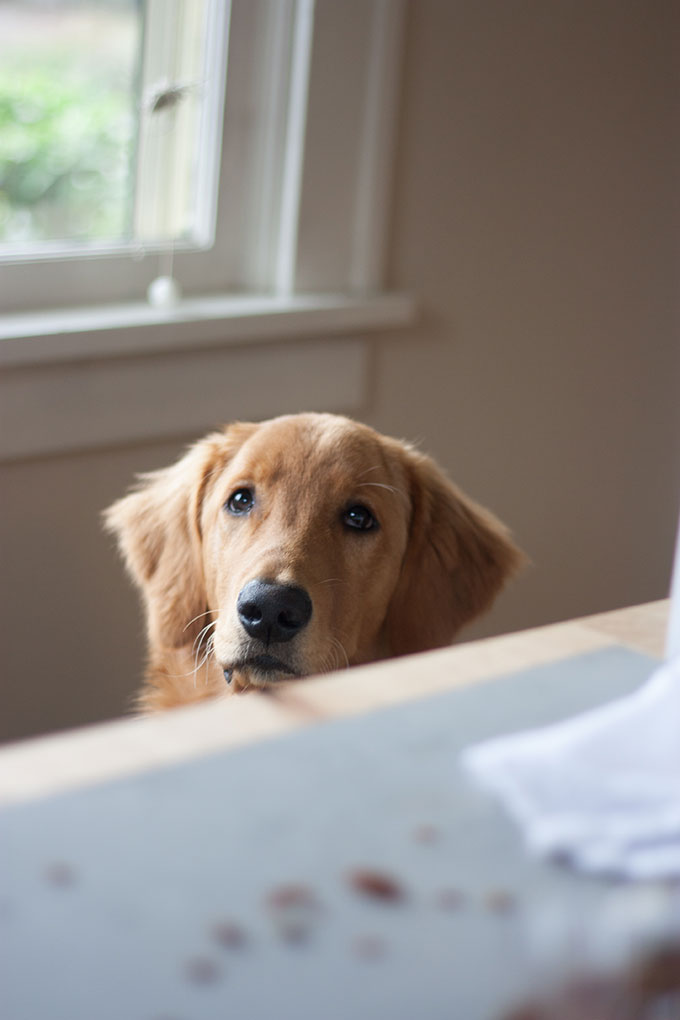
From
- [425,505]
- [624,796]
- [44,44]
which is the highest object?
[44,44]

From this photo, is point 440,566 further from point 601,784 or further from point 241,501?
point 601,784

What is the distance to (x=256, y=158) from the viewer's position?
2221mm

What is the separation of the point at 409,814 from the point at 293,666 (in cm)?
89

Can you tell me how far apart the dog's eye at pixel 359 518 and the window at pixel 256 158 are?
0.78 metres

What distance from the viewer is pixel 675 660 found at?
0.73 metres

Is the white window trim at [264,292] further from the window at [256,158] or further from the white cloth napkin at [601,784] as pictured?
the white cloth napkin at [601,784]

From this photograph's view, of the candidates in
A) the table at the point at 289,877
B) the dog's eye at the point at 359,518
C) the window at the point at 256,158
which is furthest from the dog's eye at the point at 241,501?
the table at the point at 289,877

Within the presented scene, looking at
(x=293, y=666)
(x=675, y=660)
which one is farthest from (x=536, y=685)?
(x=293, y=666)

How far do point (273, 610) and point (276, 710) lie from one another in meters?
0.78

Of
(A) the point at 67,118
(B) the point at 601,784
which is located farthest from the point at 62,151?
(B) the point at 601,784

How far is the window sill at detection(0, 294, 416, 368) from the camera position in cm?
190

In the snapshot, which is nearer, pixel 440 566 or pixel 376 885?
Result: pixel 376 885

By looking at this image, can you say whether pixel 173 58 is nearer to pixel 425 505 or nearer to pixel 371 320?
pixel 371 320

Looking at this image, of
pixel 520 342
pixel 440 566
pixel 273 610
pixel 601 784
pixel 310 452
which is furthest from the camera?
pixel 520 342
